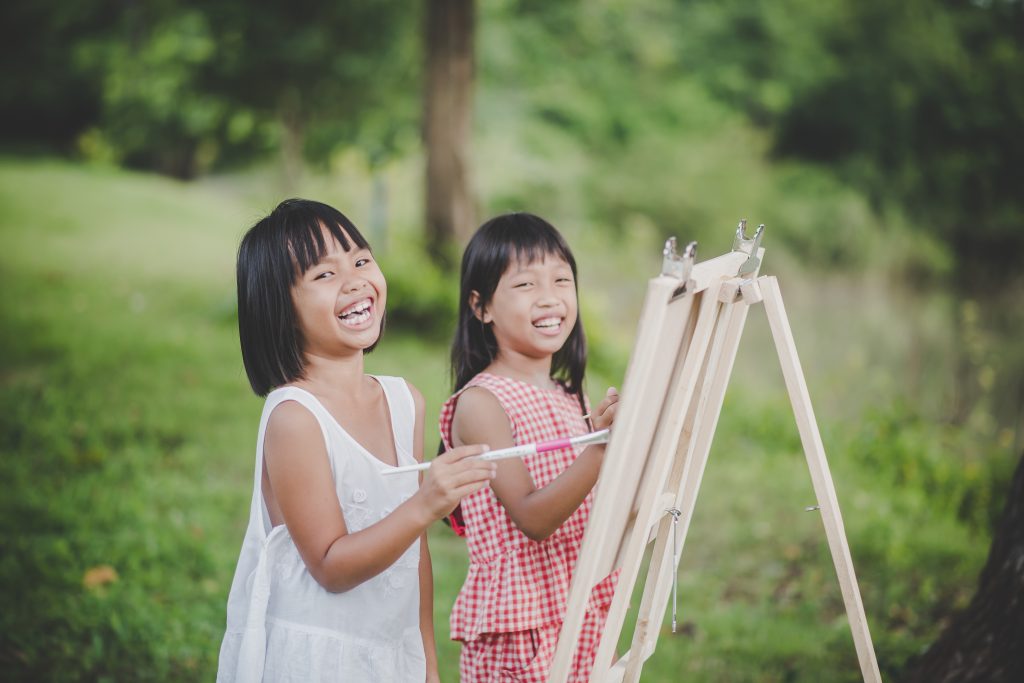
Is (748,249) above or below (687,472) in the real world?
above

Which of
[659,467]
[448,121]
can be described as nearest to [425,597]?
[659,467]

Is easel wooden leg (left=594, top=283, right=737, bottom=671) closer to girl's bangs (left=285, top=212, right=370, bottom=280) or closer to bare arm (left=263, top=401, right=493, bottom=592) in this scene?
bare arm (left=263, top=401, right=493, bottom=592)

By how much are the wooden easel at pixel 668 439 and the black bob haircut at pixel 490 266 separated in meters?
0.41

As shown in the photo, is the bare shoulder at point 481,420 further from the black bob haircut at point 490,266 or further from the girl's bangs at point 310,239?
the girl's bangs at point 310,239

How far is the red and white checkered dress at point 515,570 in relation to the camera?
217 centimetres

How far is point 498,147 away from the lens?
1331 cm

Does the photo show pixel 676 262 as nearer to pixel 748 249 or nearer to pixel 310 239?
pixel 748 249

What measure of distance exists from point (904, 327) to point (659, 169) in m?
6.43

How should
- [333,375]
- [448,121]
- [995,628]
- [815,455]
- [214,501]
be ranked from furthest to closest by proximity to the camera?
1. [448,121]
2. [214,501]
3. [995,628]
4. [815,455]
5. [333,375]

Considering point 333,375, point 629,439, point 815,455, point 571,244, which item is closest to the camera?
point 629,439

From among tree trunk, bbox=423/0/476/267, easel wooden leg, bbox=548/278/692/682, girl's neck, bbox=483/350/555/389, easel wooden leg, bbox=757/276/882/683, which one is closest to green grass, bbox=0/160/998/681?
tree trunk, bbox=423/0/476/267

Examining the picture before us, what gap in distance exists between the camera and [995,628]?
262cm

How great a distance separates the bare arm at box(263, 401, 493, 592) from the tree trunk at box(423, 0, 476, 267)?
21.4 ft

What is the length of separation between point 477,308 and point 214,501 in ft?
9.50
